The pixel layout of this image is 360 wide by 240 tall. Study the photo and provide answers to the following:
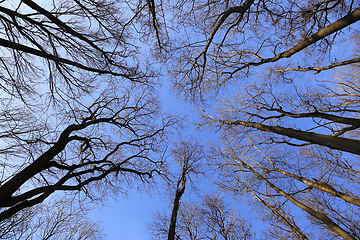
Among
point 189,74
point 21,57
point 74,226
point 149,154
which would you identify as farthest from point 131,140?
point 74,226

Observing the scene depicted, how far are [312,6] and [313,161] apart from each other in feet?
17.5

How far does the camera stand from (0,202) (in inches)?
117

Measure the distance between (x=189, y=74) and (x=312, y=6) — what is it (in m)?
4.22

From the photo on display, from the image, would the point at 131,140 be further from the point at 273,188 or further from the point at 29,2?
the point at 273,188

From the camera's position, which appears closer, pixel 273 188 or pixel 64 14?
pixel 64 14

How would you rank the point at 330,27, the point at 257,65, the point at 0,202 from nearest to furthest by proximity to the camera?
the point at 0,202 → the point at 330,27 → the point at 257,65

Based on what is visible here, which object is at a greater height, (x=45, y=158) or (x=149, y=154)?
(x=149, y=154)

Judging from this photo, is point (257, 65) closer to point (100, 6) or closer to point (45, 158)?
point (100, 6)

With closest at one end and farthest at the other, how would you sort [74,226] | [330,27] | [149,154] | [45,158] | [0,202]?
[0,202] < [330,27] < [45,158] < [149,154] < [74,226]

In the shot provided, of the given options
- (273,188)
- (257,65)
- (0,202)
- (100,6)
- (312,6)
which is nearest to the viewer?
(0,202)

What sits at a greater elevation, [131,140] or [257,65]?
[257,65]

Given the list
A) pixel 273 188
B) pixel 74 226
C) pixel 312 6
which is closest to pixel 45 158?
pixel 273 188

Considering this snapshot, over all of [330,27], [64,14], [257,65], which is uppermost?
[257,65]

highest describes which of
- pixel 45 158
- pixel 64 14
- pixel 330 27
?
pixel 64 14
